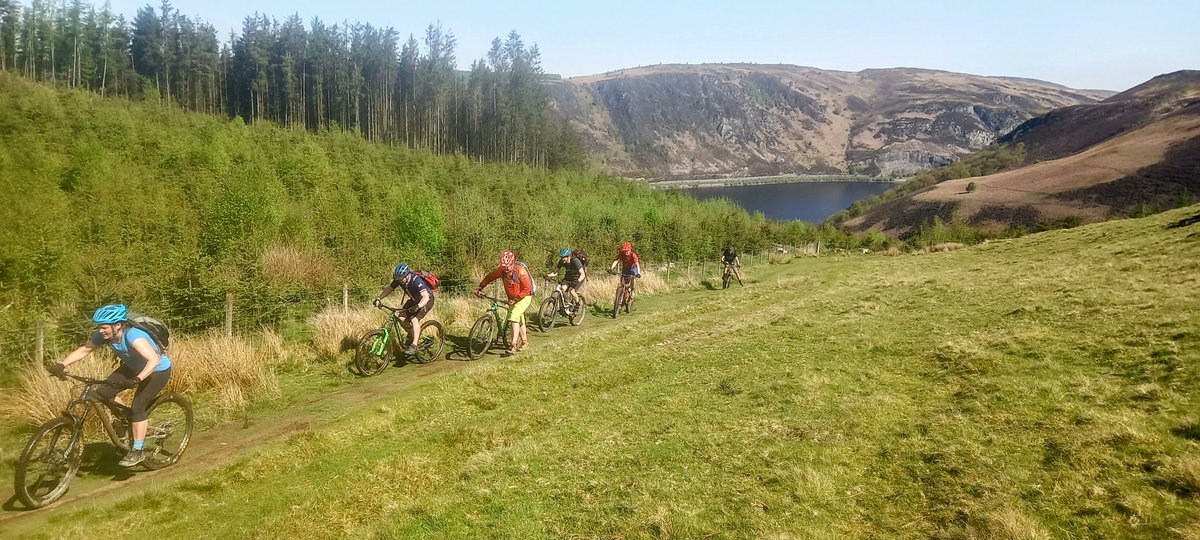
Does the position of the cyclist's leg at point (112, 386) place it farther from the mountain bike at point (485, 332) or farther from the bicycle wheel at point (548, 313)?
the bicycle wheel at point (548, 313)

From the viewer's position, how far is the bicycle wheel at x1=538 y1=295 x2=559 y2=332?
1622 cm

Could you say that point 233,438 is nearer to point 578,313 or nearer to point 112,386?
point 112,386

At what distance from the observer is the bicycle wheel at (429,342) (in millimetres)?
12398

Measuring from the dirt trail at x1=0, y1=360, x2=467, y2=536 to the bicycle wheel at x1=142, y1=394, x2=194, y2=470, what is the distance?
119 millimetres

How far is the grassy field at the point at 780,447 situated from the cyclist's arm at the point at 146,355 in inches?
53.0

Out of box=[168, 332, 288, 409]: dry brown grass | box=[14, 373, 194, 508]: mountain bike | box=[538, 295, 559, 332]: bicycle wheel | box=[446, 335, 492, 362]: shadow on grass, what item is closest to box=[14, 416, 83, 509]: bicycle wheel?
box=[14, 373, 194, 508]: mountain bike

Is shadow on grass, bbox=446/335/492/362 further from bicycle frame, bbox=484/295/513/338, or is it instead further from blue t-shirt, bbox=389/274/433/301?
blue t-shirt, bbox=389/274/433/301

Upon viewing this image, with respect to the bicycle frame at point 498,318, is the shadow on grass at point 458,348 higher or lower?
lower

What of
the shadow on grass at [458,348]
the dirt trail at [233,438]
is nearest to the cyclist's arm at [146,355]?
the dirt trail at [233,438]

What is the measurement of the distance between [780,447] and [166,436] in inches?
290

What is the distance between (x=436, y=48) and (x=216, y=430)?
7631 centimetres

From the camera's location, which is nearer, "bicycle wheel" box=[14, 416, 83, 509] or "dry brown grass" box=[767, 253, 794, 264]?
"bicycle wheel" box=[14, 416, 83, 509]

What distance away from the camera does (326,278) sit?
1994 centimetres

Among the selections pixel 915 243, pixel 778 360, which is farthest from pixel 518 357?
pixel 915 243
